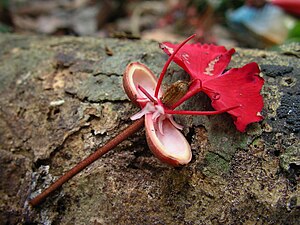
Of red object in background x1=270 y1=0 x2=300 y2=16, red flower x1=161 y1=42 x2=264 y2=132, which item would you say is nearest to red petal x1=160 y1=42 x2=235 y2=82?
red flower x1=161 y1=42 x2=264 y2=132

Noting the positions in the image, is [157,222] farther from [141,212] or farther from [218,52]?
[218,52]

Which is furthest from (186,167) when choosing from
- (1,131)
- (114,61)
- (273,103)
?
(1,131)

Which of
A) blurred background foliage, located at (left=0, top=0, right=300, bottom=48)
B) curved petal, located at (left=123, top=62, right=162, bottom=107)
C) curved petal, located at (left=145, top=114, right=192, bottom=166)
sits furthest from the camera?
blurred background foliage, located at (left=0, top=0, right=300, bottom=48)

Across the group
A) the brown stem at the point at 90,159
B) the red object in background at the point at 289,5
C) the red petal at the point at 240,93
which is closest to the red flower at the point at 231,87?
the red petal at the point at 240,93

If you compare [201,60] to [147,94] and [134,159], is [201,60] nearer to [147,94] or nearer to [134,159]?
[147,94]

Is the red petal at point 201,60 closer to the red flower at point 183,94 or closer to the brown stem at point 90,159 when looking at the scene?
the red flower at point 183,94

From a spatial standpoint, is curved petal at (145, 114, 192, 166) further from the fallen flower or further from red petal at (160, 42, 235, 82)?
red petal at (160, 42, 235, 82)
